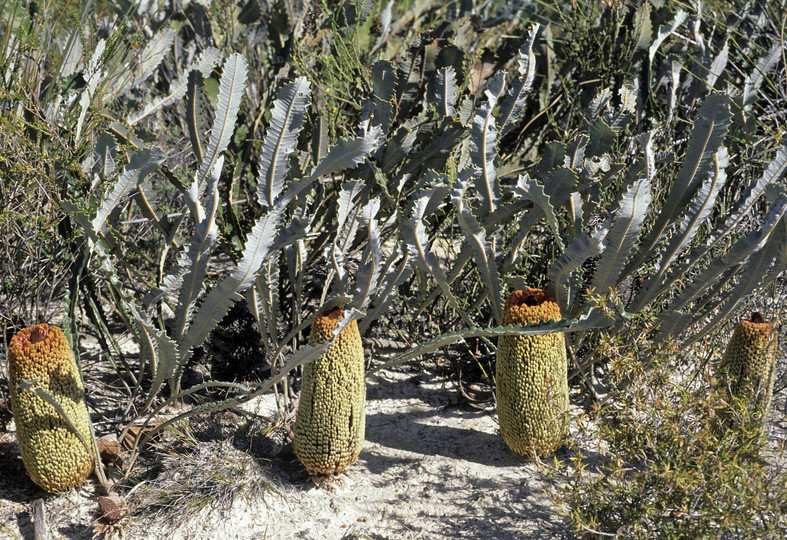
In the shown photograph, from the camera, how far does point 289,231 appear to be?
83.9 inches

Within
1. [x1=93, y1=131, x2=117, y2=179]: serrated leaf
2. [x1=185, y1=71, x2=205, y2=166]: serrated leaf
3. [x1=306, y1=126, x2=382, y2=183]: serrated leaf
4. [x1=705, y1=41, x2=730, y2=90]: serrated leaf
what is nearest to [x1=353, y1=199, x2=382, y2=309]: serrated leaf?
[x1=306, y1=126, x2=382, y2=183]: serrated leaf

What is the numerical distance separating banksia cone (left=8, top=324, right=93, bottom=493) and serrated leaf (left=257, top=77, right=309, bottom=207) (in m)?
0.70

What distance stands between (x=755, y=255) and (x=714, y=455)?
677mm

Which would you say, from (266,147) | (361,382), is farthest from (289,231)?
(361,382)

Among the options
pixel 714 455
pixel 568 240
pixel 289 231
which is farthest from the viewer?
pixel 568 240

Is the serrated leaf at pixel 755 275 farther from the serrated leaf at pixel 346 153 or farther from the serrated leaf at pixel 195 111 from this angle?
the serrated leaf at pixel 195 111

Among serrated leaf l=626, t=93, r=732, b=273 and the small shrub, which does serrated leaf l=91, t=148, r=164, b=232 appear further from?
serrated leaf l=626, t=93, r=732, b=273

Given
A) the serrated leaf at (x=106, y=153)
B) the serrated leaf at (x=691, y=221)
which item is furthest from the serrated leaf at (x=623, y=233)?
the serrated leaf at (x=106, y=153)

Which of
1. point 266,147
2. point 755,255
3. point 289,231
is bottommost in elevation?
point 755,255

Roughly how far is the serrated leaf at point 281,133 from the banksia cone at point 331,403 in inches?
16.8

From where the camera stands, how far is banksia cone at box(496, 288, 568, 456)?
2193mm

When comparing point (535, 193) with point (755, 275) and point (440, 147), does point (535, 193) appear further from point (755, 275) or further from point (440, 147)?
point (755, 275)

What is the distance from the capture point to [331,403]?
7.11ft

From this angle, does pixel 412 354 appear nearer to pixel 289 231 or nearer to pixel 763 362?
pixel 289 231
